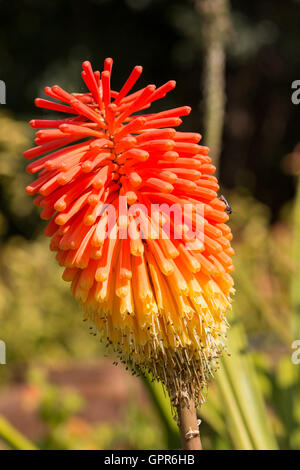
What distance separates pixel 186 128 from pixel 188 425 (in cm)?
885

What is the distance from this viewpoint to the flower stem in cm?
120

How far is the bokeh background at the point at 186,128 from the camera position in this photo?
2.84 meters

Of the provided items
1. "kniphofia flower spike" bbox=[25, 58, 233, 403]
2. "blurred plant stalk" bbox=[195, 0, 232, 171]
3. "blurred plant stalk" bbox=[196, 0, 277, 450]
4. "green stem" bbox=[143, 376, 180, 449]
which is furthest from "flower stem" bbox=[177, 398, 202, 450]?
"blurred plant stalk" bbox=[195, 0, 232, 171]

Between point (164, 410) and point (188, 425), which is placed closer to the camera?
point (188, 425)

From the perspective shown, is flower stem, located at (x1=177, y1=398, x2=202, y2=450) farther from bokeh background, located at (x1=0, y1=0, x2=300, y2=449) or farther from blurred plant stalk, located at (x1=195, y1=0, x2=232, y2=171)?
blurred plant stalk, located at (x1=195, y1=0, x2=232, y2=171)

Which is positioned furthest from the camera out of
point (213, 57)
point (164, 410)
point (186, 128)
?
point (186, 128)

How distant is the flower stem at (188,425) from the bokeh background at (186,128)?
0.89 meters

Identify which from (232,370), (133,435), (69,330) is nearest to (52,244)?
(232,370)

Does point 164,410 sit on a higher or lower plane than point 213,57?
lower

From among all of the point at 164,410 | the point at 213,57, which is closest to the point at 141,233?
the point at 164,410

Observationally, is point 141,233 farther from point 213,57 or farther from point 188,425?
point 213,57

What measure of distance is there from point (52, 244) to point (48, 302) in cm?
558

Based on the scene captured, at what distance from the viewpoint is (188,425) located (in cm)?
121

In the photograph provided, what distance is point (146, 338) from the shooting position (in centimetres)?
125
